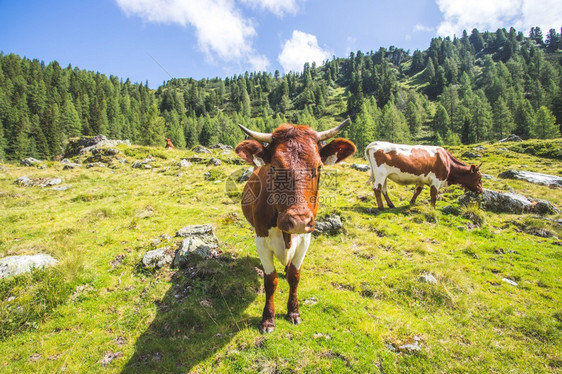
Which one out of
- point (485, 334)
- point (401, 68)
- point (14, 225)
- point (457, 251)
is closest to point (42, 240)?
point (14, 225)

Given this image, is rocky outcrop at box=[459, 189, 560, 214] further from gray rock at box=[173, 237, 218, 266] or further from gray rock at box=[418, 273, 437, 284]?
gray rock at box=[173, 237, 218, 266]

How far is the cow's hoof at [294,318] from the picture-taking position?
4723mm

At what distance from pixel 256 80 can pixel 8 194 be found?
20469cm

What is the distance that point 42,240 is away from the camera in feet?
27.7

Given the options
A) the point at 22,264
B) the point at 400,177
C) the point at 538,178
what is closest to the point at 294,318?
the point at 22,264

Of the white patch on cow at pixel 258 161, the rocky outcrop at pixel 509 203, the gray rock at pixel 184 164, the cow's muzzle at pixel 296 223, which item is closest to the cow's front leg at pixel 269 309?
the cow's muzzle at pixel 296 223

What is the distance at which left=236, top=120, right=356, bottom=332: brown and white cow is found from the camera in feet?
11.4

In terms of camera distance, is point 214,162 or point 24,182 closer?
point 24,182

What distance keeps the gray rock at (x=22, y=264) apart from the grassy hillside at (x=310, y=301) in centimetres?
42

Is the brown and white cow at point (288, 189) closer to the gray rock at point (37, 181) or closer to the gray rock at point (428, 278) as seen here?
the gray rock at point (428, 278)

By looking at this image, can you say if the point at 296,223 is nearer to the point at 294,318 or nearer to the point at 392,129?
the point at 294,318

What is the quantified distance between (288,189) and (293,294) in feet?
8.10

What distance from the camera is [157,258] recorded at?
690 centimetres

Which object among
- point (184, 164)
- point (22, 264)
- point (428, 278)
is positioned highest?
point (184, 164)
